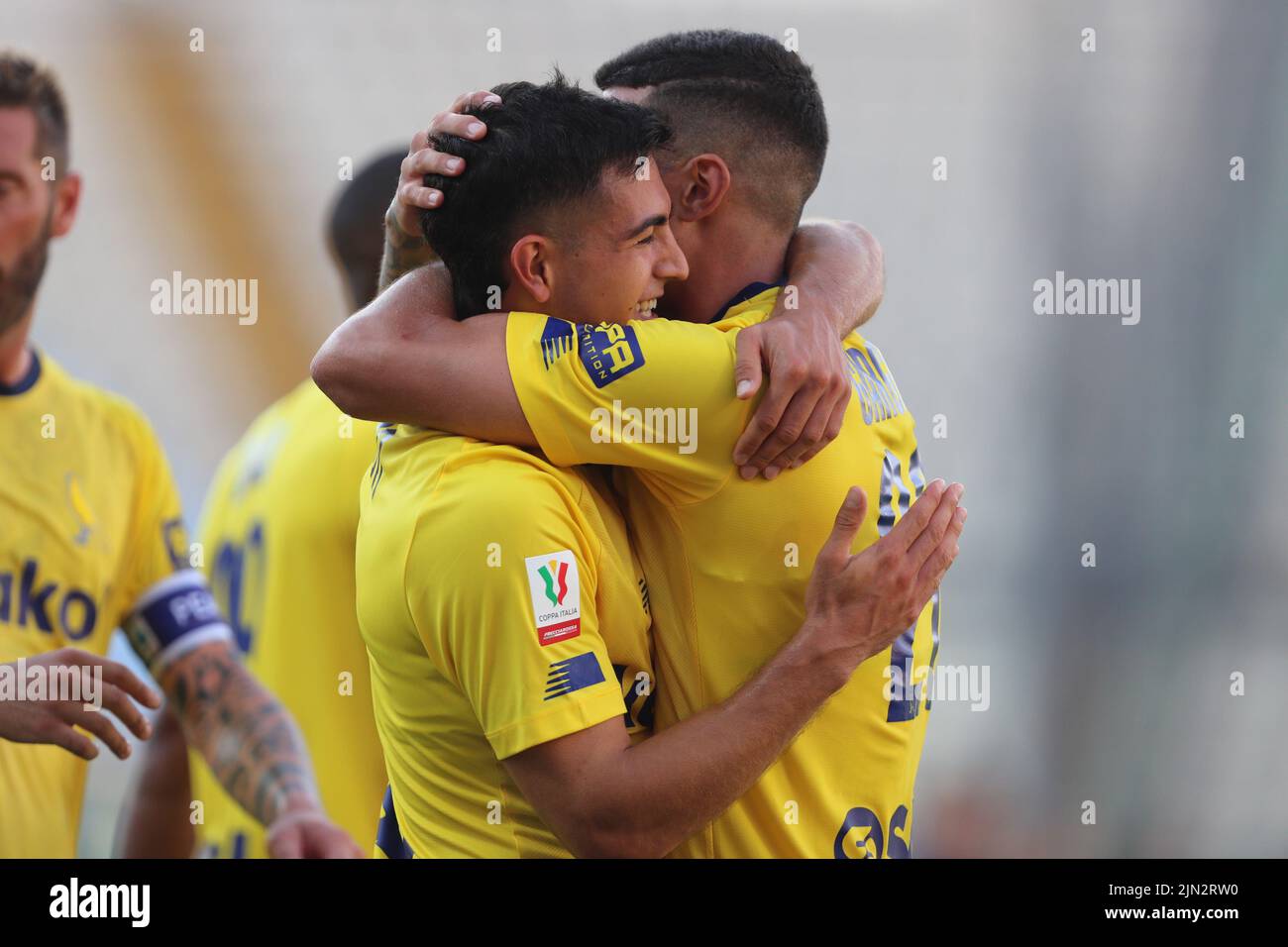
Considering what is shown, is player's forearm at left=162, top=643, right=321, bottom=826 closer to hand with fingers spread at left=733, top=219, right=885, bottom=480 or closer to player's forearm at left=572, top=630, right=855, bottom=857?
player's forearm at left=572, top=630, right=855, bottom=857

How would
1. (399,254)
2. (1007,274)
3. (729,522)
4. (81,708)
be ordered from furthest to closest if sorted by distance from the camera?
(1007,274)
(81,708)
(399,254)
(729,522)

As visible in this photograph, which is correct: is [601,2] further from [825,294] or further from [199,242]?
[825,294]

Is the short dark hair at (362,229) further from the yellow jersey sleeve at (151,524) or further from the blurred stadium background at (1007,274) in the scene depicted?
the blurred stadium background at (1007,274)

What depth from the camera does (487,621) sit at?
1.38 m

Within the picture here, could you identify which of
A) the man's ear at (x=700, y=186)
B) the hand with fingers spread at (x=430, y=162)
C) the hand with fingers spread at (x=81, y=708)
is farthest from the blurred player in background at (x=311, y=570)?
the man's ear at (x=700, y=186)

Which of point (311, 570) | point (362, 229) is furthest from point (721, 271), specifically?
point (362, 229)

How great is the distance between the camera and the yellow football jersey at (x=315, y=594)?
244cm

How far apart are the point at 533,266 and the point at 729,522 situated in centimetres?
37

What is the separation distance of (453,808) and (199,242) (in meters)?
6.40

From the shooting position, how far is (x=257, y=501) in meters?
2.57

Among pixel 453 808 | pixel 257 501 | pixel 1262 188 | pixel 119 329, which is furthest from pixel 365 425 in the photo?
pixel 1262 188

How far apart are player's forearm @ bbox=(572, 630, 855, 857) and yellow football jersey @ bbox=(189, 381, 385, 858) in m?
1.15

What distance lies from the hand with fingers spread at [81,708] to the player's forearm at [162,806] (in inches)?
32.1

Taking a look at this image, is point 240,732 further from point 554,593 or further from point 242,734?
point 554,593
